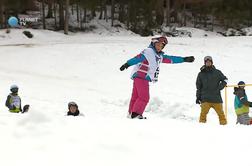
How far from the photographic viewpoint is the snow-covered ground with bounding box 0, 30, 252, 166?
4.38m

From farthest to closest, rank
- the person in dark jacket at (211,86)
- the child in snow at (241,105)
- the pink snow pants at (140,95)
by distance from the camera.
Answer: the child in snow at (241,105), the person in dark jacket at (211,86), the pink snow pants at (140,95)

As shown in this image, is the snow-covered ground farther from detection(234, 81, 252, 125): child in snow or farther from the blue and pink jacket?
the blue and pink jacket

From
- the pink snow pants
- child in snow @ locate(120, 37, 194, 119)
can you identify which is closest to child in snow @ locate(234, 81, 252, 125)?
child in snow @ locate(120, 37, 194, 119)

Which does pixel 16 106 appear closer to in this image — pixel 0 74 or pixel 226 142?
pixel 226 142

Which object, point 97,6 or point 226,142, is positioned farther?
point 97,6

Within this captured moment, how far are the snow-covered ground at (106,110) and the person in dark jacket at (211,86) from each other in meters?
0.31

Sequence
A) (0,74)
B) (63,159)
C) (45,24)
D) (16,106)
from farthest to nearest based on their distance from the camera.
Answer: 1. (45,24)
2. (0,74)
3. (16,106)
4. (63,159)

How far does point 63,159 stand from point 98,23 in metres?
35.7

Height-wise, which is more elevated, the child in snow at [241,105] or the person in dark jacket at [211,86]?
the person in dark jacket at [211,86]

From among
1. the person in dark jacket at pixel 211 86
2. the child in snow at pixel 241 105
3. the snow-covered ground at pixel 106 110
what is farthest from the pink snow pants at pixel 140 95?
the child in snow at pixel 241 105

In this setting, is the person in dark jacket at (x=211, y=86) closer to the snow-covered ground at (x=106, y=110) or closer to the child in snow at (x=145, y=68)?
the snow-covered ground at (x=106, y=110)

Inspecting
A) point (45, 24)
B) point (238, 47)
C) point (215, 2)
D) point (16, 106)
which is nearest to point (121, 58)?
point (238, 47)

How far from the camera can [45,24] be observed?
1499 inches

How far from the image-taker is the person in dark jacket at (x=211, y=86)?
8469 mm
